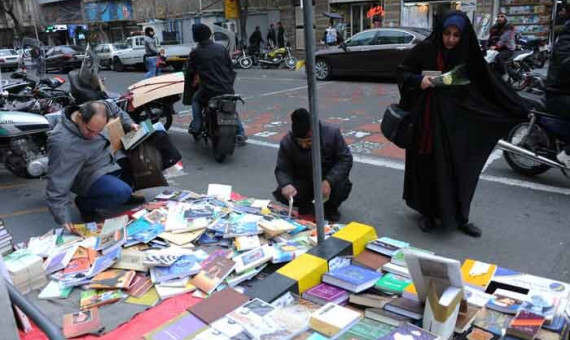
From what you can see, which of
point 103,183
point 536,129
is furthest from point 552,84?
point 103,183

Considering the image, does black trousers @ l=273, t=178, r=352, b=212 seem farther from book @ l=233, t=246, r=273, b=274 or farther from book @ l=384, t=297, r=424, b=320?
book @ l=384, t=297, r=424, b=320

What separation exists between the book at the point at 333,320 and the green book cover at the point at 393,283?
0.31 meters

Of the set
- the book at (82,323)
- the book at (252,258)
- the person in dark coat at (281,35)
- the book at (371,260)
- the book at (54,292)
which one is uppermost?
the person in dark coat at (281,35)

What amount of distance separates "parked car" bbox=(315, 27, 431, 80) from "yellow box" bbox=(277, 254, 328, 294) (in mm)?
10098

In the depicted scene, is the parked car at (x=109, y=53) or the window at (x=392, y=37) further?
the parked car at (x=109, y=53)

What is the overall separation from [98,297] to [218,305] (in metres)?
0.93

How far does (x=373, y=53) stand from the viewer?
41.9 feet

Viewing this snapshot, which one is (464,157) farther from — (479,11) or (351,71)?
(479,11)

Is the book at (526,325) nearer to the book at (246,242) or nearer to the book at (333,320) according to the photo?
the book at (333,320)

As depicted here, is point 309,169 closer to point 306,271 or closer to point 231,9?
point 306,271

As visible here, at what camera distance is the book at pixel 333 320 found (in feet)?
7.43

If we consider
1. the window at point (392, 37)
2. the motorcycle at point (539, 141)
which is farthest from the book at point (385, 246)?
the window at point (392, 37)

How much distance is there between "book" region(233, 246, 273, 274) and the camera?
3.17 metres

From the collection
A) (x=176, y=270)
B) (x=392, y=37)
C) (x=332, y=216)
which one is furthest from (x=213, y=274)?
(x=392, y=37)
